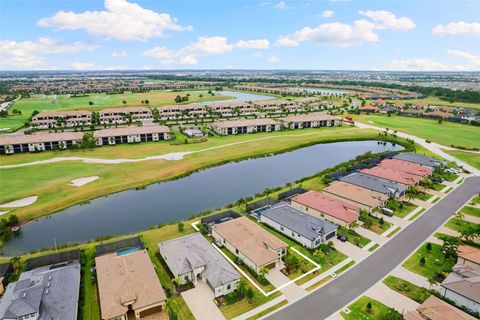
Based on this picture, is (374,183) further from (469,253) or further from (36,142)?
(36,142)

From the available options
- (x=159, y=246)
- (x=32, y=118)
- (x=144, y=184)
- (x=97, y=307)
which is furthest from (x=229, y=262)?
(x=32, y=118)

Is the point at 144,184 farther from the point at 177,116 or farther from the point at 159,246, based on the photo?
the point at 177,116

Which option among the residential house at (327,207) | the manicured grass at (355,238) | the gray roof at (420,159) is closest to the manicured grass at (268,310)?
the manicured grass at (355,238)

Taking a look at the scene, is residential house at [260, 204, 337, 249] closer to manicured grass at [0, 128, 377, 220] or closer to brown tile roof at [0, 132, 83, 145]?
manicured grass at [0, 128, 377, 220]

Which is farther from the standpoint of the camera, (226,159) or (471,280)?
(226,159)

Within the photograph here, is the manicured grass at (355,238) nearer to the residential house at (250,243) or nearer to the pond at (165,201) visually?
the residential house at (250,243)

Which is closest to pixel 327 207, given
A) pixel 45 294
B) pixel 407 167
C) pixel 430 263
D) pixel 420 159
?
pixel 430 263
